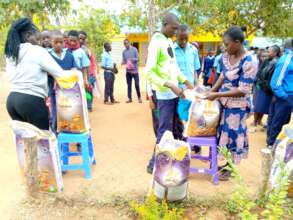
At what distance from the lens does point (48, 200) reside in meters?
3.21

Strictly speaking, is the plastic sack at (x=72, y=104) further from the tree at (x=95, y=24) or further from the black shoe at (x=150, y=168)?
the tree at (x=95, y=24)

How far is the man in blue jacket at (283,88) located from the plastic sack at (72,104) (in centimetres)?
252

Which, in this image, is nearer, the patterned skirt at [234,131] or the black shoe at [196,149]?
the patterned skirt at [234,131]

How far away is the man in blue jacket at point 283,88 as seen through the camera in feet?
13.6

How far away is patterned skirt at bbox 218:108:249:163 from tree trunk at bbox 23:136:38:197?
1912 mm

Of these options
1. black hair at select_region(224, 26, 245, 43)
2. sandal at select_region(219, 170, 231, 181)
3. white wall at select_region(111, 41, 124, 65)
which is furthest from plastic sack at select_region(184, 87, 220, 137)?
white wall at select_region(111, 41, 124, 65)

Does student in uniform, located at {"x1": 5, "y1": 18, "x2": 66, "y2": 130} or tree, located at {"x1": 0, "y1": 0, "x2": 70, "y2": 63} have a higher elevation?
tree, located at {"x1": 0, "y1": 0, "x2": 70, "y2": 63}

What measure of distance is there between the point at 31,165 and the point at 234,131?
209 cm

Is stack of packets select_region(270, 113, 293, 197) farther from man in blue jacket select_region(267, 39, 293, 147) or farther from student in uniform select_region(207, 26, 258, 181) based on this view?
man in blue jacket select_region(267, 39, 293, 147)

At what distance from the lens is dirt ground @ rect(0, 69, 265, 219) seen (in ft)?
10.9

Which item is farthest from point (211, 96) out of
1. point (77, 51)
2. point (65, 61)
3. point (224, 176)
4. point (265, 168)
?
point (77, 51)

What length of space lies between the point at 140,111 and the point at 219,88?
3992mm

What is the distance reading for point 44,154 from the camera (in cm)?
319

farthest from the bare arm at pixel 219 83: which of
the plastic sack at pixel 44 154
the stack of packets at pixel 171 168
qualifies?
the plastic sack at pixel 44 154
